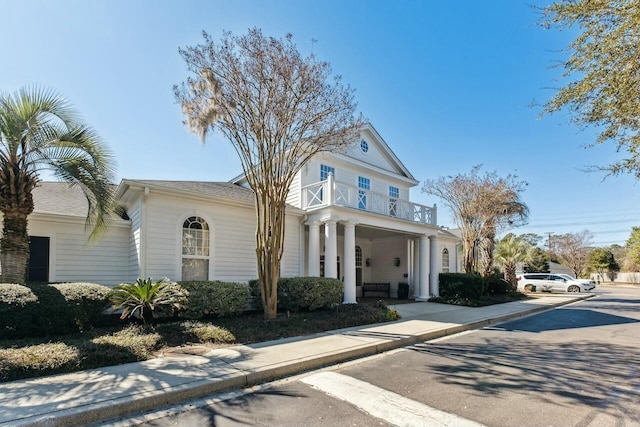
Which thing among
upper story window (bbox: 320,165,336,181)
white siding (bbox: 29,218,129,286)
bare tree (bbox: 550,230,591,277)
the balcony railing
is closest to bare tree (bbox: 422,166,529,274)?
the balcony railing

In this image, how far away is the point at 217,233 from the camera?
11664 mm

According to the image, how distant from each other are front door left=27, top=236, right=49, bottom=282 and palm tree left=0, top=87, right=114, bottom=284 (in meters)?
3.00

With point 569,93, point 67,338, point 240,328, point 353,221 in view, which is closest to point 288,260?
point 353,221

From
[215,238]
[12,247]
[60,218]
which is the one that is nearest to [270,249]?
[215,238]

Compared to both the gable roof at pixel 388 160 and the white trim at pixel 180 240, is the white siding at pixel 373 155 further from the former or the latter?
the white trim at pixel 180 240

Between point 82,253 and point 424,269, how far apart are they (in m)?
13.9

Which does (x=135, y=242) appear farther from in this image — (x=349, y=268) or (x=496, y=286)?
(x=496, y=286)

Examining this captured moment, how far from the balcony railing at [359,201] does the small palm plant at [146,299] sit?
630 centimetres

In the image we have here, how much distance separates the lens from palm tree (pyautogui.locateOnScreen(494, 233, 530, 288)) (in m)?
24.5

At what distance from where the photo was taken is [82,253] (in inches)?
432

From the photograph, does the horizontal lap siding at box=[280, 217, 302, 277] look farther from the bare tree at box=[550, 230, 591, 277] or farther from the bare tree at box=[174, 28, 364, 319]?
the bare tree at box=[550, 230, 591, 277]

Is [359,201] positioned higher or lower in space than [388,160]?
lower

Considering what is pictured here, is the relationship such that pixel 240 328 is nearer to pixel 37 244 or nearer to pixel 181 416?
pixel 181 416

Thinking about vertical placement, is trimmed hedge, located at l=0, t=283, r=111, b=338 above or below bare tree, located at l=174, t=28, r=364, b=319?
below
